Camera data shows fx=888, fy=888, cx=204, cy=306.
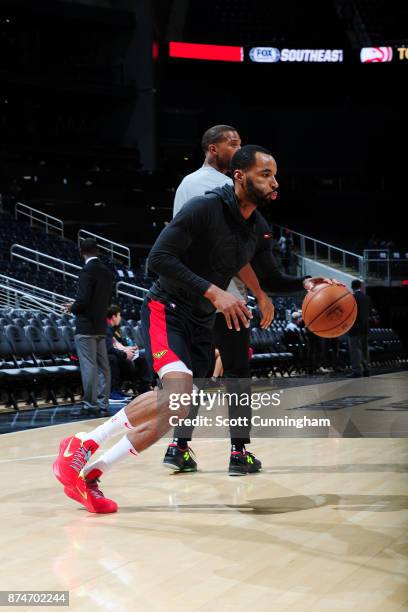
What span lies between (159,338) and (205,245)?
1.59 feet

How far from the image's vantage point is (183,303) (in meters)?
4.09

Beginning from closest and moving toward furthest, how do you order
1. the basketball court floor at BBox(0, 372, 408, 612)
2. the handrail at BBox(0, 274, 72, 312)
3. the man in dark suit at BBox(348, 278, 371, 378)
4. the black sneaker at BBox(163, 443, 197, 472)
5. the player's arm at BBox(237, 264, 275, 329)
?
the basketball court floor at BBox(0, 372, 408, 612) < the player's arm at BBox(237, 264, 275, 329) < the black sneaker at BBox(163, 443, 197, 472) < the handrail at BBox(0, 274, 72, 312) < the man in dark suit at BBox(348, 278, 371, 378)

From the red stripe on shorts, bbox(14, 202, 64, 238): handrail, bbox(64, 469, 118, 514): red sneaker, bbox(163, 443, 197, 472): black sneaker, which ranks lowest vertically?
bbox(163, 443, 197, 472): black sneaker

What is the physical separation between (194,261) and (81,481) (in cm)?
112

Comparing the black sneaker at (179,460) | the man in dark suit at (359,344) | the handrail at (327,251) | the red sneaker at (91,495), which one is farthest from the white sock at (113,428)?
the handrail at (327,251)

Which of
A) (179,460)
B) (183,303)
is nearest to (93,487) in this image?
(183,303)

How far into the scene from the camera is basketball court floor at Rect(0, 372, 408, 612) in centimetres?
256

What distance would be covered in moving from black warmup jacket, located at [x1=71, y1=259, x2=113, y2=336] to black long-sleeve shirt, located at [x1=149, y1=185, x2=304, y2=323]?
14.2ft

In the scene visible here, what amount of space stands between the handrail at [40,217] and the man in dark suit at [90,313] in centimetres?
1409

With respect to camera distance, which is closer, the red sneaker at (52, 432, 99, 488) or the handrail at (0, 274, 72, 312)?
the red sneaker at (52, 432, 99, 488)

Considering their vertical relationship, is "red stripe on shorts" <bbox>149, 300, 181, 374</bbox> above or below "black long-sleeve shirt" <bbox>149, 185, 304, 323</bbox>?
below

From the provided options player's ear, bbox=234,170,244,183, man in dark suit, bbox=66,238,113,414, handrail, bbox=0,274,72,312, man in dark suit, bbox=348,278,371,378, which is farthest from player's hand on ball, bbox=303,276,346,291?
man in dark suit, bbox=348,278,371,378

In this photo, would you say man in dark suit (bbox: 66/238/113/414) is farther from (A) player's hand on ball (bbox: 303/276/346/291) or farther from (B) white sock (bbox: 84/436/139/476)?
(B) white sock (bbox: 84/436/139/476)

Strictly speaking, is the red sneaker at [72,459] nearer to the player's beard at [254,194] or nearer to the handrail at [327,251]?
the player's beard at [254,194]
